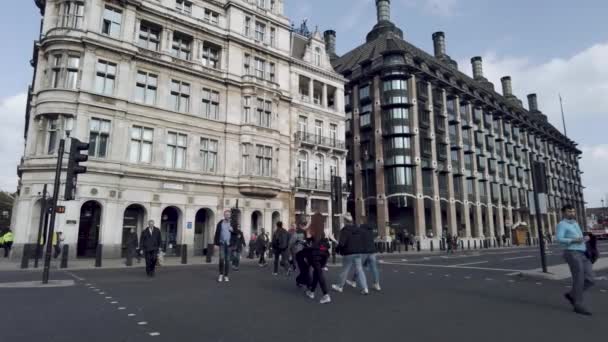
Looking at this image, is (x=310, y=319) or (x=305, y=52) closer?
(x=310, y=319)

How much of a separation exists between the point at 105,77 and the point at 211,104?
24.1ft

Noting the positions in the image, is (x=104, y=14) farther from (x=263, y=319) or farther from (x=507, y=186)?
(x=507, y=186)

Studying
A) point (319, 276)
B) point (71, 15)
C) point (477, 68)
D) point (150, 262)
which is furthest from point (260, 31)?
point (477, 68)

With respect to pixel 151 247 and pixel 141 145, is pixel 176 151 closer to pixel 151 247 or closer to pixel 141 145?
pixel 141 145

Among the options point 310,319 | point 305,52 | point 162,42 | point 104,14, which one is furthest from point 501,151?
point 310,319

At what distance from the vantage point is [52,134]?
69.7 feet

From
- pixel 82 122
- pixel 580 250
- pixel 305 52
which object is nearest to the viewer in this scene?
pixel 580 250

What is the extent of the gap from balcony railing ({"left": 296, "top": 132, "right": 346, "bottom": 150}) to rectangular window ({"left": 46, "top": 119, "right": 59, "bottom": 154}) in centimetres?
1773

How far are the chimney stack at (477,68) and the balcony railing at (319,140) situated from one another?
48811 millimetres

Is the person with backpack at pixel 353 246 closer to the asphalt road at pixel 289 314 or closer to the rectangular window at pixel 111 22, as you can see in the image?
the asphalt road at pixel 289 314

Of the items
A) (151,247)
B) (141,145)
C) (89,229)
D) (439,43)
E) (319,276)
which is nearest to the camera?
(319,276)

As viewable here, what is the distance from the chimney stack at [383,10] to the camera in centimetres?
5344

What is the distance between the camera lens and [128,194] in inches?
893

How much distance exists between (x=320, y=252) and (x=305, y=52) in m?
30.6
